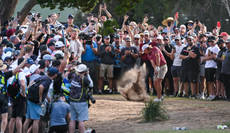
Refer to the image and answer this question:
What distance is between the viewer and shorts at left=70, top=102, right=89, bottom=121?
8797 mm

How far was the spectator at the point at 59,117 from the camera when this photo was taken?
8352mm

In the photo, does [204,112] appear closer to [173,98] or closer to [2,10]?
[173,98]

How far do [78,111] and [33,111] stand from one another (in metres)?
0.99

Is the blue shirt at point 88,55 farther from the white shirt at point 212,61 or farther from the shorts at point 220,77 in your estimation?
the shorts at point 220,77

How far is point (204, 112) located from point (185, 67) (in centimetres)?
418

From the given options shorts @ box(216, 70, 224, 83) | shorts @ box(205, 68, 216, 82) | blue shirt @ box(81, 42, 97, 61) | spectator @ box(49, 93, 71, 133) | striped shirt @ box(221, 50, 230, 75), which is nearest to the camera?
spectator @ box(49, 93, 71, 133)

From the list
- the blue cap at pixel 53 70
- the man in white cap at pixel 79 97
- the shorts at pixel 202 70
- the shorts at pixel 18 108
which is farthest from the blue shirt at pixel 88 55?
the blue cap at pixel 53 70

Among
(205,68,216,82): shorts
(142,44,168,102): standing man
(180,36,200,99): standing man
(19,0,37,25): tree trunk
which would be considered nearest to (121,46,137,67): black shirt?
(142,44,168,102): standing man

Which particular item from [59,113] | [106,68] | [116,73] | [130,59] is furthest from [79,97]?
[116,73]

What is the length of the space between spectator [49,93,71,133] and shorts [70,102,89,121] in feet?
0.55

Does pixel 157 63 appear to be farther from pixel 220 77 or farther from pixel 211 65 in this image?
pixel 220 77

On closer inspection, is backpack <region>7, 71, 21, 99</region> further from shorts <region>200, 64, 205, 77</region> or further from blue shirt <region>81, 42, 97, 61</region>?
shorts <region>200, 64, 205, 77</region>

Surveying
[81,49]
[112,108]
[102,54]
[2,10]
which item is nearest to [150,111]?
[112,108]

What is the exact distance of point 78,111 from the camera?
346 inches
